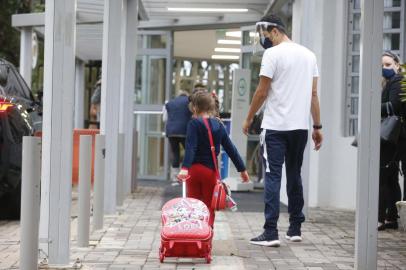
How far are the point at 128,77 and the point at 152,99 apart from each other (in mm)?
5260

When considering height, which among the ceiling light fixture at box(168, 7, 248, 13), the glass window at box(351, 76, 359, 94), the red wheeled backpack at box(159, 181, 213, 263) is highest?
the ceiling light fixture at box(168, 7, 248, 13)

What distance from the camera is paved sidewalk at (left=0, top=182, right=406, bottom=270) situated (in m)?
7.14

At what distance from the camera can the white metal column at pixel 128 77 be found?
→ 13.3 meters

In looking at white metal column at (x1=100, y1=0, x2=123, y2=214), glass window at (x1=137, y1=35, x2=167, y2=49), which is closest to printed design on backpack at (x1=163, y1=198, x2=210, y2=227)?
white metal column at (x1=100, y1=0, x2=123, y2=214)

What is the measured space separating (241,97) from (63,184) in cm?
940

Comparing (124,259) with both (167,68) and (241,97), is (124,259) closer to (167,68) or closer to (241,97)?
(241,97)

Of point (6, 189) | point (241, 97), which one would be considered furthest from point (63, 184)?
point (241, 97)

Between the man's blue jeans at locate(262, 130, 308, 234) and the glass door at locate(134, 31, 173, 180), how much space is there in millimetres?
10163

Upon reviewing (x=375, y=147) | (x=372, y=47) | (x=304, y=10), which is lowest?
(x=375, y=147)

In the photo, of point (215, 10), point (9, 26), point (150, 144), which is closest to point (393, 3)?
point (215, 10)

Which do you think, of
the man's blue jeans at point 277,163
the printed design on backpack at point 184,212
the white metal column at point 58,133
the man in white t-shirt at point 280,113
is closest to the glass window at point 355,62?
the man in white t-shirt at point 280,113

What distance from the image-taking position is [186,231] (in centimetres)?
711

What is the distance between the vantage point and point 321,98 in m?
12.8

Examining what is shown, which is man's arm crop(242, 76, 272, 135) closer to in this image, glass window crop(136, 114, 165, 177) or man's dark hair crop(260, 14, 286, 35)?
man's dark hair crop(260, 14, 286, 35)
